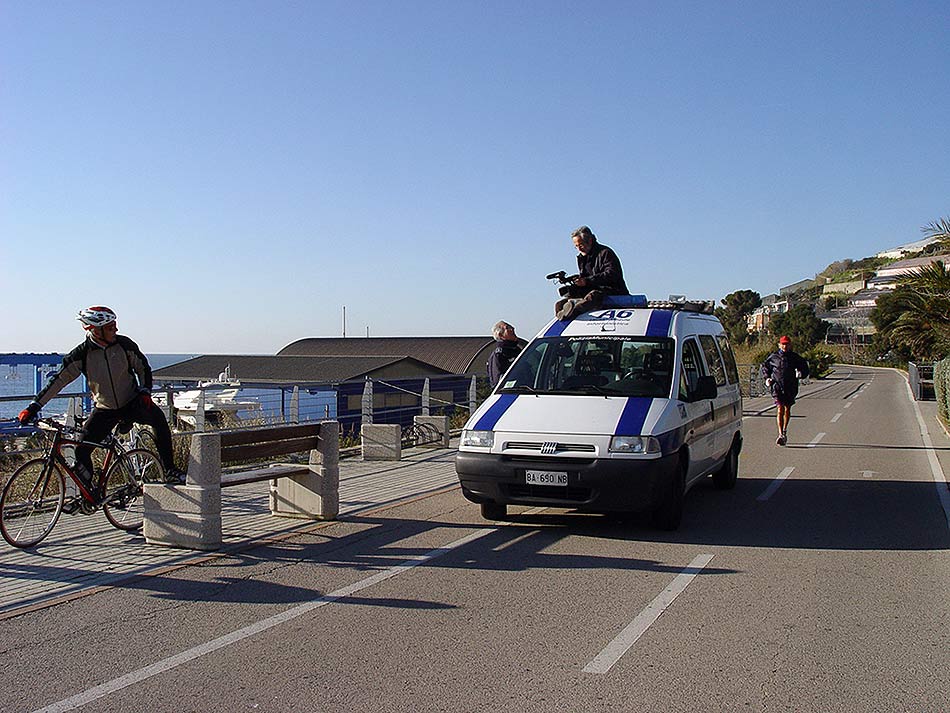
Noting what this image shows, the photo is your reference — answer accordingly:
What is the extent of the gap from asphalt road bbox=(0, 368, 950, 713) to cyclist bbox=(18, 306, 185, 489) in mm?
1717

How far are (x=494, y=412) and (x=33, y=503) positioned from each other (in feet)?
13.5

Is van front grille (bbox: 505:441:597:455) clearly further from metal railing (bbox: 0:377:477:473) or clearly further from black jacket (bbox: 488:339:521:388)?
black jacket (bbox: 488:339:521:388)

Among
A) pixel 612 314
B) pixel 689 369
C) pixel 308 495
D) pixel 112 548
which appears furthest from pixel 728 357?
pixel 112 548

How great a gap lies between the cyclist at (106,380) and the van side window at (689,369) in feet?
16.6

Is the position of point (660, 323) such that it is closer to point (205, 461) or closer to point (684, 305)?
point (684, 305)

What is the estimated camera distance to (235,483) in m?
8.60

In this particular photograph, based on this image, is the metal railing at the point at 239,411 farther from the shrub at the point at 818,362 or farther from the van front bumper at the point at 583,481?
the shrub at the point at 818,362

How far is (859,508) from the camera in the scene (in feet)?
35.9

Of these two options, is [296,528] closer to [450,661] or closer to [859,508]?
[450,661]

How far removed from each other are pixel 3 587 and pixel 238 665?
8.70ft

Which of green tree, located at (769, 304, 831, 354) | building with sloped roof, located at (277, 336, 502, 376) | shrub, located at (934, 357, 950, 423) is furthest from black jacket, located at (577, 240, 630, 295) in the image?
green tree, located at (769, 304, 831, 354)

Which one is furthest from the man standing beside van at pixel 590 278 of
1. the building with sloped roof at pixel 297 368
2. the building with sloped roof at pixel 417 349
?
the building with sloped roof at pixel 417 349

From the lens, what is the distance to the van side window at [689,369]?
9.94 m

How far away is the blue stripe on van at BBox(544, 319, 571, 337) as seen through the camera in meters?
10.6
